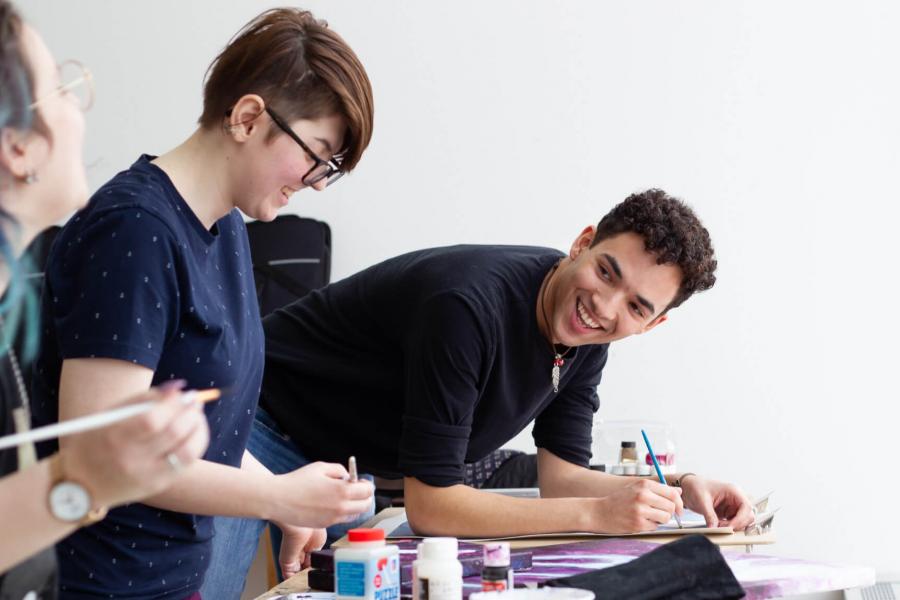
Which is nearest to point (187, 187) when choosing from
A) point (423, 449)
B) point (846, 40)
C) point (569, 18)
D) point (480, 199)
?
point (423, 449)

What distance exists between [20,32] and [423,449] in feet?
3.20

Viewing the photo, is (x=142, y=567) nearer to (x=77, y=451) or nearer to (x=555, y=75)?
(x=77, y=451)

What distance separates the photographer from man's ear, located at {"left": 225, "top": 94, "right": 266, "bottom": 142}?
4.07 ft

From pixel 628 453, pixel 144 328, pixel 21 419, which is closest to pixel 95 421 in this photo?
pixel 21 419

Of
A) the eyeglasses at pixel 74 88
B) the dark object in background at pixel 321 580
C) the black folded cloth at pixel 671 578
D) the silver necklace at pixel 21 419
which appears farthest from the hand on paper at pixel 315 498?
the eyeglasses at pixel 74 88

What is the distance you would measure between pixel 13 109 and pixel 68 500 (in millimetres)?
295

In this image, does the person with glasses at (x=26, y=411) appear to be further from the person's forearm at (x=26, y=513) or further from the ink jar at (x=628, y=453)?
the ink jar at (x=628, y=453)

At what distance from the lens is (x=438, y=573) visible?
1066 millimetres

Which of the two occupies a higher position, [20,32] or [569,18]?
[569,18]

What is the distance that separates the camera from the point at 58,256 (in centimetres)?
116

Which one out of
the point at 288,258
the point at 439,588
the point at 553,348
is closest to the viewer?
the point at 439,588

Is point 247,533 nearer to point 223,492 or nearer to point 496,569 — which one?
point 223,492

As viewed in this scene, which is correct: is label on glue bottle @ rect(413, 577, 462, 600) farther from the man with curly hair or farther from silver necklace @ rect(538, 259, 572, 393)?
silver necklace @ rect(538, 259, 572, 393)

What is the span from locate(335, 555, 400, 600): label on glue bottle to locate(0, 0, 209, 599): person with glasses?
318 mm
